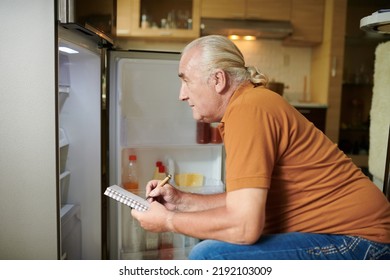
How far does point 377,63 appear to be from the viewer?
1.29m

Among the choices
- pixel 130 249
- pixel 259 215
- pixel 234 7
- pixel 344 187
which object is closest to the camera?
pixel 259 215

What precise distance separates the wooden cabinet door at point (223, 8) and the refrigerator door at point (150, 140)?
1.23 metres

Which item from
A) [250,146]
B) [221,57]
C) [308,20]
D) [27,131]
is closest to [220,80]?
[221,57]

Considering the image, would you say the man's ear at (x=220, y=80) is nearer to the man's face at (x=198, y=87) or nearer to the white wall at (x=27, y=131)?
the man's face at (x=198, y=87)

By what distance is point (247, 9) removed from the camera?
255 centimetres

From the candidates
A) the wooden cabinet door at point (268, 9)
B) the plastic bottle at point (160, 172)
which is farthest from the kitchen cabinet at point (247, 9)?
the plastic bottle at point (160, 172)

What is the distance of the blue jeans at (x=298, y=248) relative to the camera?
27.2 inches

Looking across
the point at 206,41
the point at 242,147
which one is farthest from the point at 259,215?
the point at 206,41

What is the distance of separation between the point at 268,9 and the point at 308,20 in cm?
31

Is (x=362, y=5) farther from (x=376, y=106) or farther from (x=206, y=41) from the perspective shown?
(x=206, y=41)

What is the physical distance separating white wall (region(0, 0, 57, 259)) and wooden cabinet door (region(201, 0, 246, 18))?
1.87m

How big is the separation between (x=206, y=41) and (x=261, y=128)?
242mm

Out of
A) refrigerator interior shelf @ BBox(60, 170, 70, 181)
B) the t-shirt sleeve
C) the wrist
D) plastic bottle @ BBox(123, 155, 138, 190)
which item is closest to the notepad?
the wrist
